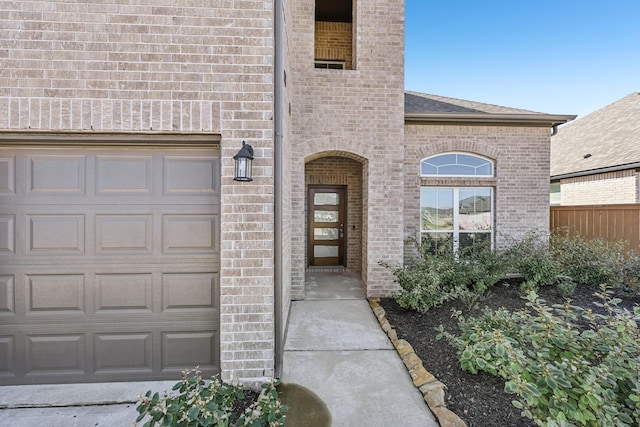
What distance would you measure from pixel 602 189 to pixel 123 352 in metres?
12.7

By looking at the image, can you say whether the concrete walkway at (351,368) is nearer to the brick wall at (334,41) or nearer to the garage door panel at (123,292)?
the garage door panel at (123,292)

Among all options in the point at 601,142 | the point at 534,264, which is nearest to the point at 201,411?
the point at 534,264

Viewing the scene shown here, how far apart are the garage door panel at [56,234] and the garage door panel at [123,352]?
36.7 inches

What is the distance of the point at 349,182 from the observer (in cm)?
764

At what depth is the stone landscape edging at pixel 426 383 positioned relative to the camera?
2371mm

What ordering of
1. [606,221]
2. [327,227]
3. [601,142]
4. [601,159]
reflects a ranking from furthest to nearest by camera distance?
[601,142]
[601,159]
[327,227]
[606,221]

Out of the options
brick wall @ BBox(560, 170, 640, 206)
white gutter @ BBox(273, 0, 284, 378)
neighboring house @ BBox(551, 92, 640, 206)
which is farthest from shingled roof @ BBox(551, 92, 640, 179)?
white gutter @ BBox(273, 0, 284, 378)

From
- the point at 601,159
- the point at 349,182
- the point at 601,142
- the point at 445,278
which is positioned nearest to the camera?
the point at 445,278

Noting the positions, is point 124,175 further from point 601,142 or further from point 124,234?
point 601,142

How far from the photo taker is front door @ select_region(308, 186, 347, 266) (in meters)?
7.80

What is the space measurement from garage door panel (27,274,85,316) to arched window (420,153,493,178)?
6.23 m

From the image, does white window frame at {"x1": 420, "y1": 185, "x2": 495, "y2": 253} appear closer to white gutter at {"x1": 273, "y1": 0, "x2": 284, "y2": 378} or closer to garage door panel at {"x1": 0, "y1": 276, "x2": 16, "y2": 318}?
white gutter at {"x1": 273, "y1": 0, "x2": 284, "y2": 378}

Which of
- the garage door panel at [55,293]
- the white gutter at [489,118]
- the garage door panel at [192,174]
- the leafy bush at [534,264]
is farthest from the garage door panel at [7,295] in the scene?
the leafy bush at [534,264]

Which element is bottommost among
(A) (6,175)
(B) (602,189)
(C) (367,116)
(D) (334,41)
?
(A) (6,175)
